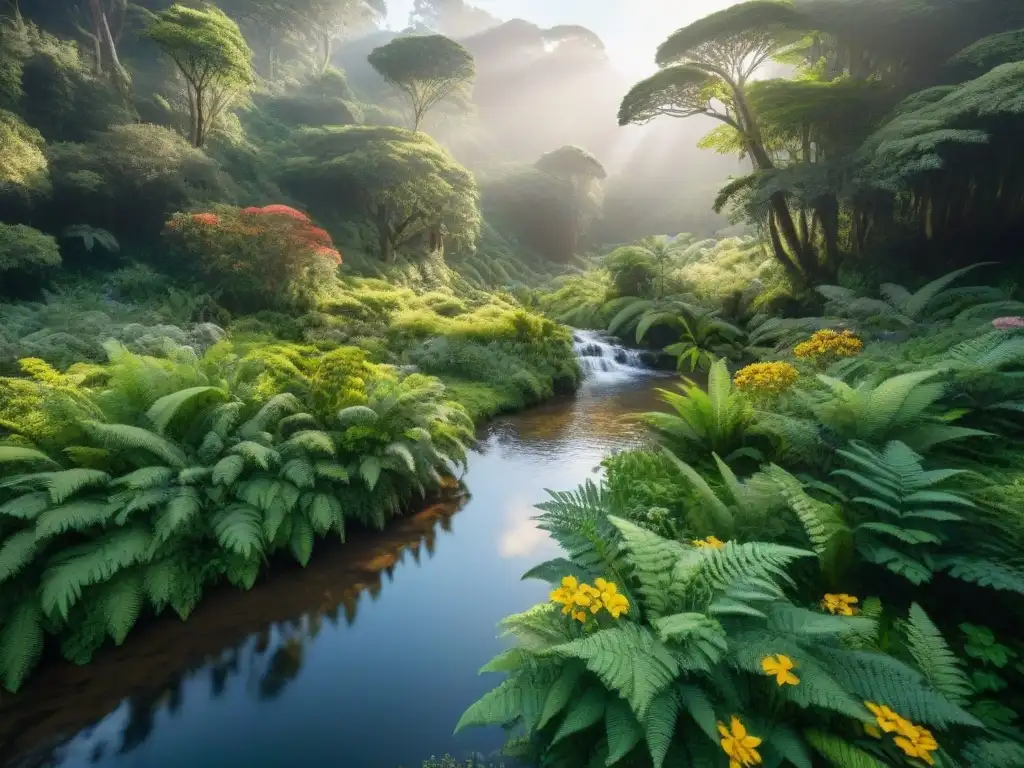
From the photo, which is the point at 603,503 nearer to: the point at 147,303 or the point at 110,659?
the point at 110,659

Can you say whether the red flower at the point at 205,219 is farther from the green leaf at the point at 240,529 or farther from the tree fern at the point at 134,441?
the green leaf at the point at 240,529

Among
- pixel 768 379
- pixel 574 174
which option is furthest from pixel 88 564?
pixel 574 174

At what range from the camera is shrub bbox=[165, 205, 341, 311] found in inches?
403

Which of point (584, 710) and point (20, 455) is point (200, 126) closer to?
point (20, 455)

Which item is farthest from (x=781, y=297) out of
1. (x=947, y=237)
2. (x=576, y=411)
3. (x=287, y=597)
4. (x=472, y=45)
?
(x=472, y=45)

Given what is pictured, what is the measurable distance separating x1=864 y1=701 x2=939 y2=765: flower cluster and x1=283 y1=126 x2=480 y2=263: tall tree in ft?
54.0

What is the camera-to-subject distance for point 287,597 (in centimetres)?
417

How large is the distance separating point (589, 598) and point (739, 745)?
2.37 ft

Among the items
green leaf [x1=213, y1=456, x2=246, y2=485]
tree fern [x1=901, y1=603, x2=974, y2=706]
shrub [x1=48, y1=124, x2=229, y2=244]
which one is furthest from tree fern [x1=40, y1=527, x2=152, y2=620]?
shrub [x1=48, y1=124, x2=229, y2=244]

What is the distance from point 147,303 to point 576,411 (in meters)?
8.25

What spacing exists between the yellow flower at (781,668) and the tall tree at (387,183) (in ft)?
53.3

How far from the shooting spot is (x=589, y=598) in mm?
2303

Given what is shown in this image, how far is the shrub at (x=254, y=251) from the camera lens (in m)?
10.2

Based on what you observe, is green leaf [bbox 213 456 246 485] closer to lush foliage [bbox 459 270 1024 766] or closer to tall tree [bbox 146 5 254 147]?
lush foliage [bbox 459 270 1024 766]
